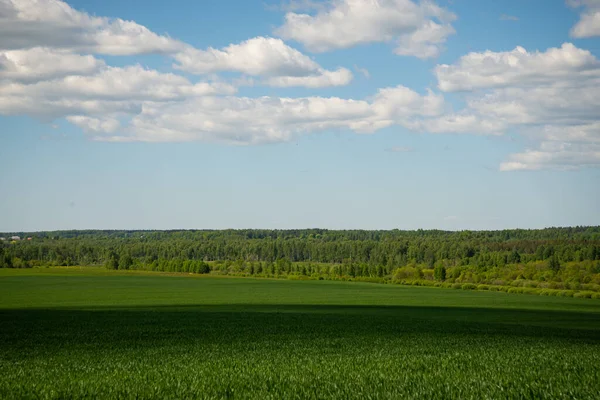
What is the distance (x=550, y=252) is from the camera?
171 metres

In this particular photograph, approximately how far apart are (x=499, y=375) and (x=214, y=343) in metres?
17.2

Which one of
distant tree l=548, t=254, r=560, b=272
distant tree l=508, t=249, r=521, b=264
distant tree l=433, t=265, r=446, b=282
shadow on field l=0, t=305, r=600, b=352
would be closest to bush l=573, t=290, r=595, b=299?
distant tree l=548, t=254, r=560, b=272

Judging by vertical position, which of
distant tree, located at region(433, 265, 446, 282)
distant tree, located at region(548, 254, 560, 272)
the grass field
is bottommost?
distant tree, located at region(433, 265, 446, 282)

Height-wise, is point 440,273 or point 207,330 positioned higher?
point 207,330

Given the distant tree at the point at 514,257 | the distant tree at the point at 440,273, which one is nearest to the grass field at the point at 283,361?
the distant tree at the point at 440,273

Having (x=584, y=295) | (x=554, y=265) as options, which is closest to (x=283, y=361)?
(x=584, y=295)

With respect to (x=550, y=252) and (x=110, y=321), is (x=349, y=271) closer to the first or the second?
(x=550, y=252)

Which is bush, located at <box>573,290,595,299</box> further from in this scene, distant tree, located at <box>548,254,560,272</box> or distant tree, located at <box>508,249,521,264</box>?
distant tree, located at <box>508,249,521,264</box>

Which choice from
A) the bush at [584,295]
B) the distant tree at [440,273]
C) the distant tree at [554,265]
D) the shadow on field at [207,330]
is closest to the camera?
the shadow on field at [207,330]

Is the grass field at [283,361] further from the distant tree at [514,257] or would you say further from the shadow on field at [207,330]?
the distant tree at [514,257]

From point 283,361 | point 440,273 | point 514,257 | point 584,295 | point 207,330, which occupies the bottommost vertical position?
point 584,295

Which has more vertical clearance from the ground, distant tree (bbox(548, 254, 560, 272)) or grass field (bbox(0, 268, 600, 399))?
grass field (bbox(0, 268, 600, 399))

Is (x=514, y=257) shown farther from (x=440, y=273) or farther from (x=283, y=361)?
(x=283, y=361)

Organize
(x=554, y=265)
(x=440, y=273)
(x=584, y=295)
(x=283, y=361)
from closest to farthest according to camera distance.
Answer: (x=283, y=361), (x=584, y=295), (x=554, y=265), (x=440, y=273)
